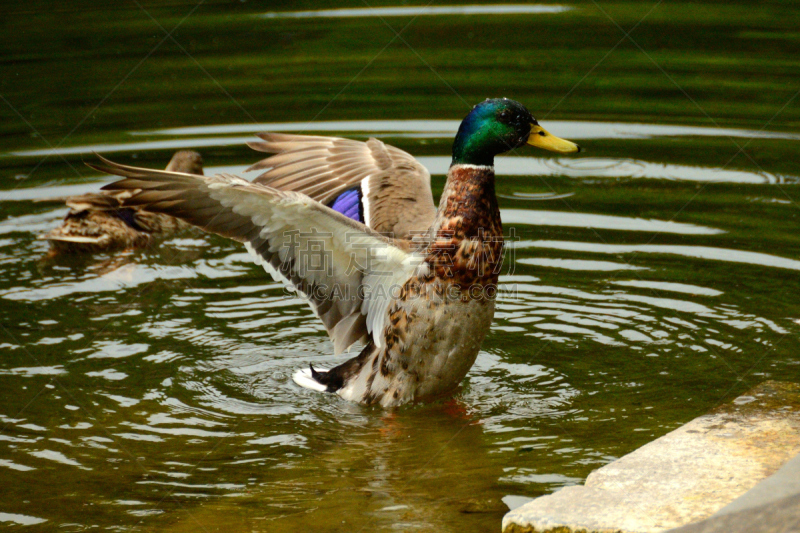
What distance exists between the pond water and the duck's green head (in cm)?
120

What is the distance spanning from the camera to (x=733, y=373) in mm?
5254

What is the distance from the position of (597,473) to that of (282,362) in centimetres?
239

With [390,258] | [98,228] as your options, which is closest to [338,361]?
[390,258]

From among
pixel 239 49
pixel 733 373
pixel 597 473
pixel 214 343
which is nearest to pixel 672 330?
pixel 733 373

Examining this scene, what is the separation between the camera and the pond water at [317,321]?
177 inches

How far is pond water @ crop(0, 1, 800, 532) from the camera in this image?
4.50 meters

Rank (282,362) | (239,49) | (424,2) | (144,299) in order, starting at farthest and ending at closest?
(424,2) < (239,49) < (144,299) < (282,362)

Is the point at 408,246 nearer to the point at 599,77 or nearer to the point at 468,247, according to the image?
the point at 468,247

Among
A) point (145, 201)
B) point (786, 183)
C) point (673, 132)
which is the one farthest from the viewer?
point (673, 132)

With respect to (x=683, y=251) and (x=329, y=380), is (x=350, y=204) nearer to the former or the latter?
(x=329, y=380)

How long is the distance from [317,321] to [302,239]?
1.45 m

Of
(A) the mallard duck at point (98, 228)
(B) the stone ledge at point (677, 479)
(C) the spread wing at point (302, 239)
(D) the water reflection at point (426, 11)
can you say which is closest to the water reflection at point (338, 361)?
(A) the mallard duck at point (98, 228)

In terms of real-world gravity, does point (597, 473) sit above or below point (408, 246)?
below

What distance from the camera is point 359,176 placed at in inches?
253
